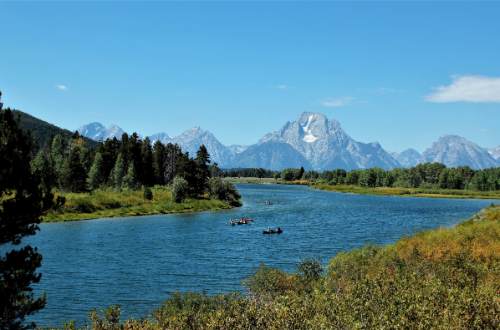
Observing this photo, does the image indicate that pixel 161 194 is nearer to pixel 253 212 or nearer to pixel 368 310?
pixel 253 212

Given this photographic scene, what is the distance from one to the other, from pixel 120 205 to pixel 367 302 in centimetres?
11229

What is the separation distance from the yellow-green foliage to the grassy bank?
3150 inches

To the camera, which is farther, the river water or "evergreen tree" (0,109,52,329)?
the river water

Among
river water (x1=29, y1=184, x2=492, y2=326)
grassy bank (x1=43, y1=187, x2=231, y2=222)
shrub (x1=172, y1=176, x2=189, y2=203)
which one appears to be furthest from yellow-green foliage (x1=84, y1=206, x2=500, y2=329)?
shrub (x1=172, y1=176, x2=189, y2=203)

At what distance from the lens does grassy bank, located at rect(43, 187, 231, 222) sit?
112000mm

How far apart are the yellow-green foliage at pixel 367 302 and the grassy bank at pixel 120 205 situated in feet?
263

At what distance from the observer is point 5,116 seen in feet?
74.1

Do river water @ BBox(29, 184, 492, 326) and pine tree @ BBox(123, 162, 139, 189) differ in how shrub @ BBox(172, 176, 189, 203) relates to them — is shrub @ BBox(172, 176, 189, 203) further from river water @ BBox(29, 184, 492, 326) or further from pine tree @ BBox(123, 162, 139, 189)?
river water @ BBox(29, 184, 492, 326)

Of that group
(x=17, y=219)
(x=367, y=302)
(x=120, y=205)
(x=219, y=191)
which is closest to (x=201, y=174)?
(x=219, y=191)

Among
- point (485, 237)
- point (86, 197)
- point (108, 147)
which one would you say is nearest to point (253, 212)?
point (86, 197)

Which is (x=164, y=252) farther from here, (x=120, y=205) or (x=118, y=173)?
(x=118, y=173)

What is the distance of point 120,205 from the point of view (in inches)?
5030

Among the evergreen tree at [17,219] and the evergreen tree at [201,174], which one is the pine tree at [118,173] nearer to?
the evergreen tree at [201,174]

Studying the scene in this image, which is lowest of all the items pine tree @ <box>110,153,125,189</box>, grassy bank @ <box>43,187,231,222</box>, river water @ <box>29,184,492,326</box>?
river water @ <box>29,184,492,326</box>
